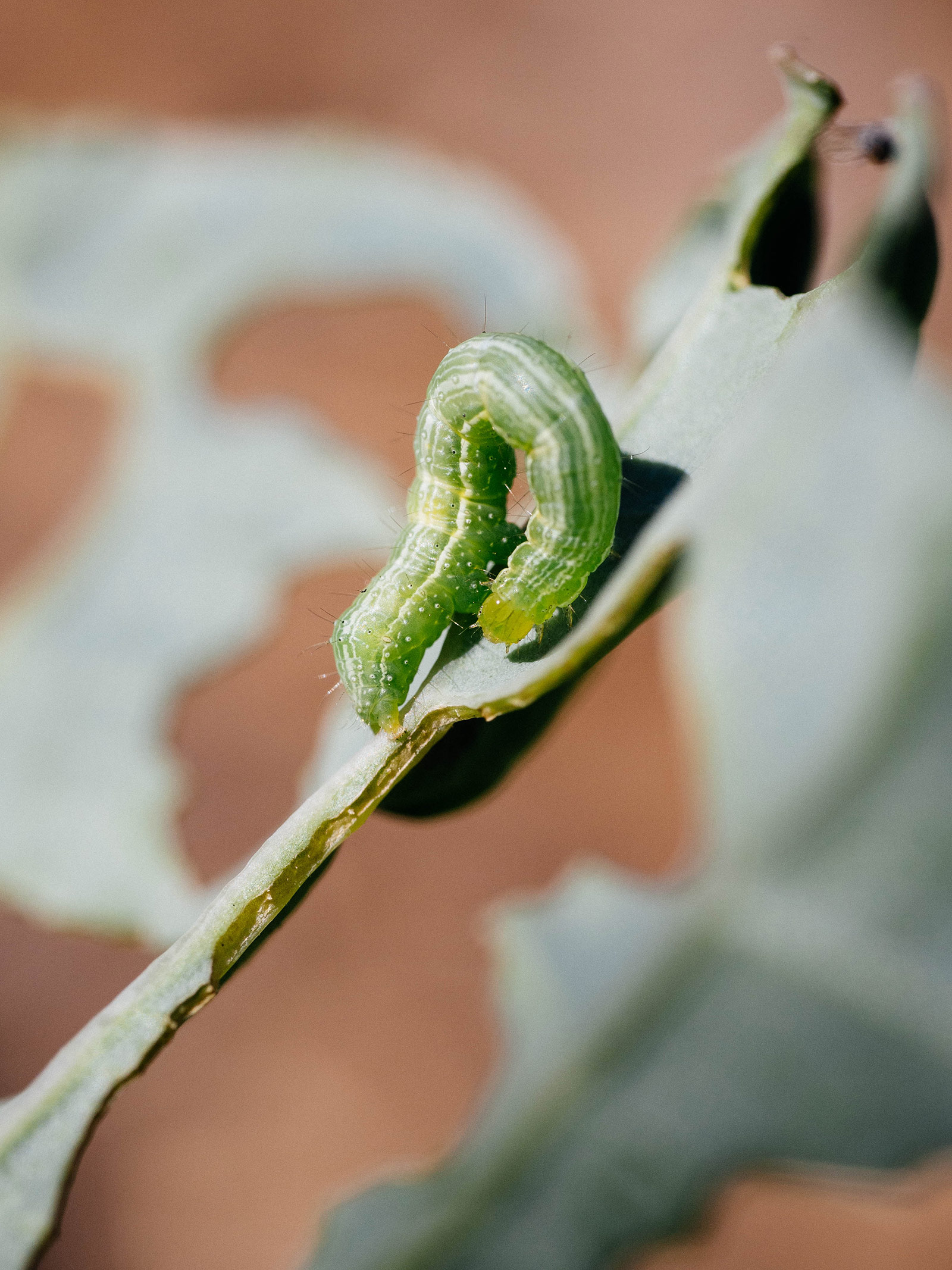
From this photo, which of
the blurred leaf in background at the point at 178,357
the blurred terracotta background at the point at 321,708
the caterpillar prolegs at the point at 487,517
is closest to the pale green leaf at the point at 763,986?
the blurred terracotta background at the point at 321,708

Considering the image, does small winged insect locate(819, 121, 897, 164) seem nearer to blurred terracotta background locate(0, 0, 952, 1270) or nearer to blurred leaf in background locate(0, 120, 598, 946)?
blurred leaf in background locate(0, 120, 598, 946)

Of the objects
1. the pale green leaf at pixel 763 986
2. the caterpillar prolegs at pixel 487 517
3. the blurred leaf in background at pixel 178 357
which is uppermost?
the blurred leaf in background at pixel 178 357

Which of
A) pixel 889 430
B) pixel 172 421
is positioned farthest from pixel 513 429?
pixel 172 421

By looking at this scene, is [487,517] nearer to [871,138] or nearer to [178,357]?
[871,138]

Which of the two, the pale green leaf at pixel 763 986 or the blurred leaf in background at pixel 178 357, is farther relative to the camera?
the blurred leaf in background at pixel 178 357

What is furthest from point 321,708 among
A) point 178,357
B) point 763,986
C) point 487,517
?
point 487,517

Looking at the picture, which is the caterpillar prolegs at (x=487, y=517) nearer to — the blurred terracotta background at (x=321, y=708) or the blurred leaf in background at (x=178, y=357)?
the blurred leaf in background at (x=178, y=357)
